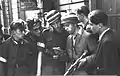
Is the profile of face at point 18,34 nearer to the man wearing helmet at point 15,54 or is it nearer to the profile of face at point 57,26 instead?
the man wearing helmet at point 15,54

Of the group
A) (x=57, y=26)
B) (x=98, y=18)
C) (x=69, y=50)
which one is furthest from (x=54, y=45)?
(x=98, y=18)

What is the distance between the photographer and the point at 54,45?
4.95 meters

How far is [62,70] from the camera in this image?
16.6 feet

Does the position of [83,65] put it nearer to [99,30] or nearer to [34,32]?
[99,30]

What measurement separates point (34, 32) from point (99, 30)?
1991 mm

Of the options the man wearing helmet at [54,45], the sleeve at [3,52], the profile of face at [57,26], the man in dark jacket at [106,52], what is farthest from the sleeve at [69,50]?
the sleeve at [3,52]

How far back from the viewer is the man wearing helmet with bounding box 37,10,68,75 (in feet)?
16.0

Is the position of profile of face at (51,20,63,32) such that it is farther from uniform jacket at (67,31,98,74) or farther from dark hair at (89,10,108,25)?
dark hair at (89,10,108,25)

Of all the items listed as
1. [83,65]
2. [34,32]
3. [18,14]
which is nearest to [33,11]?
[18,14]

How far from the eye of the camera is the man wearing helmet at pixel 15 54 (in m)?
5.20

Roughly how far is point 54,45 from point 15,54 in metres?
0.80

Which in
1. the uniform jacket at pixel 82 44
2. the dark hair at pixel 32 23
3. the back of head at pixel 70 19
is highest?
the back of head at pixel 70 19

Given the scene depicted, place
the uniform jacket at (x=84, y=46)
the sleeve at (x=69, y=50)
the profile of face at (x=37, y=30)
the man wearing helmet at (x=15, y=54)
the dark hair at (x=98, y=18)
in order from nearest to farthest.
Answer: the dark hair at (x=98, y=18) < the uniform jacket at (x=84, y=46) < the sleeve at (x=69, y=50) < the man wearing helmet at (x=15, y=54) < the profile of face at (x=37, y=30)

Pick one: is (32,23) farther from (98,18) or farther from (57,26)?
(98,18)
